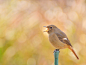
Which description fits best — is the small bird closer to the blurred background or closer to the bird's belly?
the bird's belly

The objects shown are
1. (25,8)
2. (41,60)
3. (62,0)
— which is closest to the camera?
(41,60)

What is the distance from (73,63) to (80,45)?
229 mm

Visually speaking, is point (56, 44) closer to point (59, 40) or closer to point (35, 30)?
point (59, 40)

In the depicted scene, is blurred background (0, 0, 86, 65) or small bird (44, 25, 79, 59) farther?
blurred background (0, 0, 86, 65)

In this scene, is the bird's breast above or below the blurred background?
below

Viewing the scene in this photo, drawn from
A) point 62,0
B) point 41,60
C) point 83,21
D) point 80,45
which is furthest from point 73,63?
point 62,0

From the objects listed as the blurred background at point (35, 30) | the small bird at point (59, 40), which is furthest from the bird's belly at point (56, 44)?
the blurred background at point (35, 30)

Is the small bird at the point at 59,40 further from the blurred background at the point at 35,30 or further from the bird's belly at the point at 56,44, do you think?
the blurred background at the point at 35,30

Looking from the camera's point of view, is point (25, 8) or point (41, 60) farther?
point (25, 8)

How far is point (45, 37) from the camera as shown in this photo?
6.45ft

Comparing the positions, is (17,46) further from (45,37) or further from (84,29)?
(84,29)

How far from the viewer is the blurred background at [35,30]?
6.31 ft

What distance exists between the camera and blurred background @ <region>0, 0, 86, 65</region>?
1924 mm

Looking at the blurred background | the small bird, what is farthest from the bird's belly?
the blurred background
